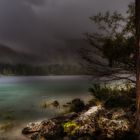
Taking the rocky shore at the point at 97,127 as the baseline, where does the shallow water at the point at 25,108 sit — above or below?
below

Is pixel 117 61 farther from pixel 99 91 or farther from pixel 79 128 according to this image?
pixel 99 91

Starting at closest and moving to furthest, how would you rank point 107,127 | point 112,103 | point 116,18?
point 107,127
point 116,18
point 112,103

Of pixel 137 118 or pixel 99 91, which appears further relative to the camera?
pixel 99 91

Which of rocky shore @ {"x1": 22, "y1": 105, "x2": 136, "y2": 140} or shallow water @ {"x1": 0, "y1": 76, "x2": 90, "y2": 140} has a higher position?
rocky shore @ {"x1": 22, "y1": 105, "x2": 136, "y2": 140}

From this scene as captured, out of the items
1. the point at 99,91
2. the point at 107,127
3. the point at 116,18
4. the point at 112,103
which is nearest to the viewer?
the point at 107,127

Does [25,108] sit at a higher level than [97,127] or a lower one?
lower

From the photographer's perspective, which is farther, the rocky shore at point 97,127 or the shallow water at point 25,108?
the shallow water at point 25,108

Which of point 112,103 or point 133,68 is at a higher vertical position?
point 133,68

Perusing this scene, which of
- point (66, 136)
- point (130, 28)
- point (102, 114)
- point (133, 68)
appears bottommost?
point (66, 136)

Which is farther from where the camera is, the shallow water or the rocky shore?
the shallow water

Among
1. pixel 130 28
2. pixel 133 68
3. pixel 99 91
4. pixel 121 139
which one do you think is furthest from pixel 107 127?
pixel 99 91

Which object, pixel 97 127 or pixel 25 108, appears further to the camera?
pixel 25 108

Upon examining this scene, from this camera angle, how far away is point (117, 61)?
63.7 ft

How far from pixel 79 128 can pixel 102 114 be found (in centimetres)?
208
